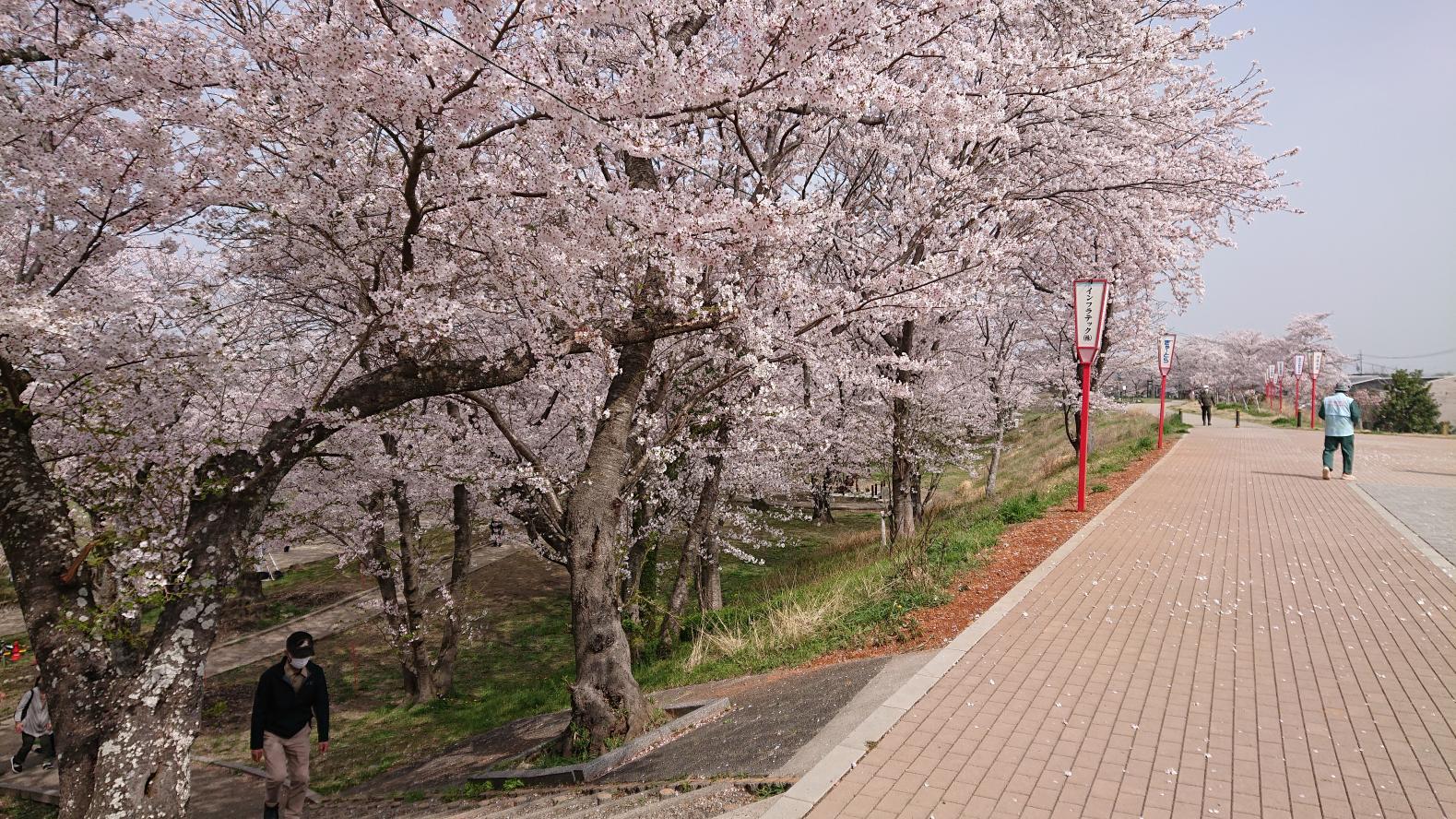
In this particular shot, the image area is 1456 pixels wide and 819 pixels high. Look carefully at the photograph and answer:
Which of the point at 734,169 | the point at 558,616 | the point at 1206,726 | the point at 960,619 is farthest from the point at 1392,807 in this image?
the point at 558,616

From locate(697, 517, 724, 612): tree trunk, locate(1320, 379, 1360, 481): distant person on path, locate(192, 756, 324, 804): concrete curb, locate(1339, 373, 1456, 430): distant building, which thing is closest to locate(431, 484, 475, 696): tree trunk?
locate(192, 756, 324, 804): concrete curb

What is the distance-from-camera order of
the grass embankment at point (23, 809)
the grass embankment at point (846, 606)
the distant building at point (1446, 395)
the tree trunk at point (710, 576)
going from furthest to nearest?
the distant building at point (1446, 395), the tree trunk at point (710, 576), the grass embankment at point (23, 809), the grass embankment at point (846, 606)

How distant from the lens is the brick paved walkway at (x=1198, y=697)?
3961mm

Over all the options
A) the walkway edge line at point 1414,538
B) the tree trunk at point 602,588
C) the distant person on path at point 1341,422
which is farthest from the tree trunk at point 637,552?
the distant person on path at point 1341,422

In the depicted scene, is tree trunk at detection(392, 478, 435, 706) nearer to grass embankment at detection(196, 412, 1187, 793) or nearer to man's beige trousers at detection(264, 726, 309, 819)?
grass embankment at detection(196, 412, 1187, 793)

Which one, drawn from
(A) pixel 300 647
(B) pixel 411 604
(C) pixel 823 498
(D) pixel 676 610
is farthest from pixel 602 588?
(C) pixel 823 498

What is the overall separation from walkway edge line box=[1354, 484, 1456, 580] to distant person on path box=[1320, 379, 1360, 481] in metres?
1.98

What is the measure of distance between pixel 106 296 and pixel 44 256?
556 mm

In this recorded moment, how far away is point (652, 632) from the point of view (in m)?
13.2

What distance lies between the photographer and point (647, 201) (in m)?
6.71

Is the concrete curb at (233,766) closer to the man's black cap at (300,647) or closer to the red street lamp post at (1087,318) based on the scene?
the man's black cap at (300,647)

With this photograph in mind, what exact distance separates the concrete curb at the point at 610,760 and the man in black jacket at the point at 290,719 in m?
1.59

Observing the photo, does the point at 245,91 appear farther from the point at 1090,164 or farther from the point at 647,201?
the point at 1090,164

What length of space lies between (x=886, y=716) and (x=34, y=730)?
1247cm
